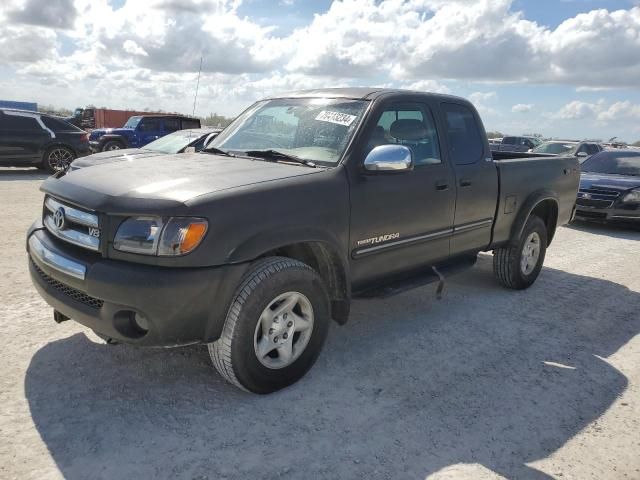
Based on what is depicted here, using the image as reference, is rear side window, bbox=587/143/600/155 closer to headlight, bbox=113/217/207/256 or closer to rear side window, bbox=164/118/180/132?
rear side window, bbox=164/118/180/132

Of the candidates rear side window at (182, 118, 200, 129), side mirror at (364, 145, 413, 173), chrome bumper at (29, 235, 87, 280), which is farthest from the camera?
rear side window at (182, 118, 200, 129)

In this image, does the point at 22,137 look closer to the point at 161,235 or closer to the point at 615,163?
the point at 161,235

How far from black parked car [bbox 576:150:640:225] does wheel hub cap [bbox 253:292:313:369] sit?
8.21m

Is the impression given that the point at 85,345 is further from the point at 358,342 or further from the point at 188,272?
the point at 358,342

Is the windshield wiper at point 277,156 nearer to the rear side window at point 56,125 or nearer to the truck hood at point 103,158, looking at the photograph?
the truck hood at point 103,158

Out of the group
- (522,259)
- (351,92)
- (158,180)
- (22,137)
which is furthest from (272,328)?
(22,137)

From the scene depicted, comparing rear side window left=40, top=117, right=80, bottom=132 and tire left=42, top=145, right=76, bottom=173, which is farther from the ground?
rear side window left=40, top=117, right=80, bottom=132

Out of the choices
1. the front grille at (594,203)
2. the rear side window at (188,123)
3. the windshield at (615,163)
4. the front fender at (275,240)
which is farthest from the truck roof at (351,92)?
the rear side window at (188,123)

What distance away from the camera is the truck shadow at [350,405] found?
2670 millimetres

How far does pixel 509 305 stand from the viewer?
5207mm

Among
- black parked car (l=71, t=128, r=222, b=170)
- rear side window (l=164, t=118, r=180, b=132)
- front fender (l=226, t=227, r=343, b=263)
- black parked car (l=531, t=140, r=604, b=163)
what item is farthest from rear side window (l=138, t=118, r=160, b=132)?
front fender (l=226, t=227, r=343, b=263)

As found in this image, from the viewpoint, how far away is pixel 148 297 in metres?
2.72

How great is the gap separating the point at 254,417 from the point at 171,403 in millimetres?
509

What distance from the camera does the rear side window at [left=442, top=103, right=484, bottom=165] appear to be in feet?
15.0
